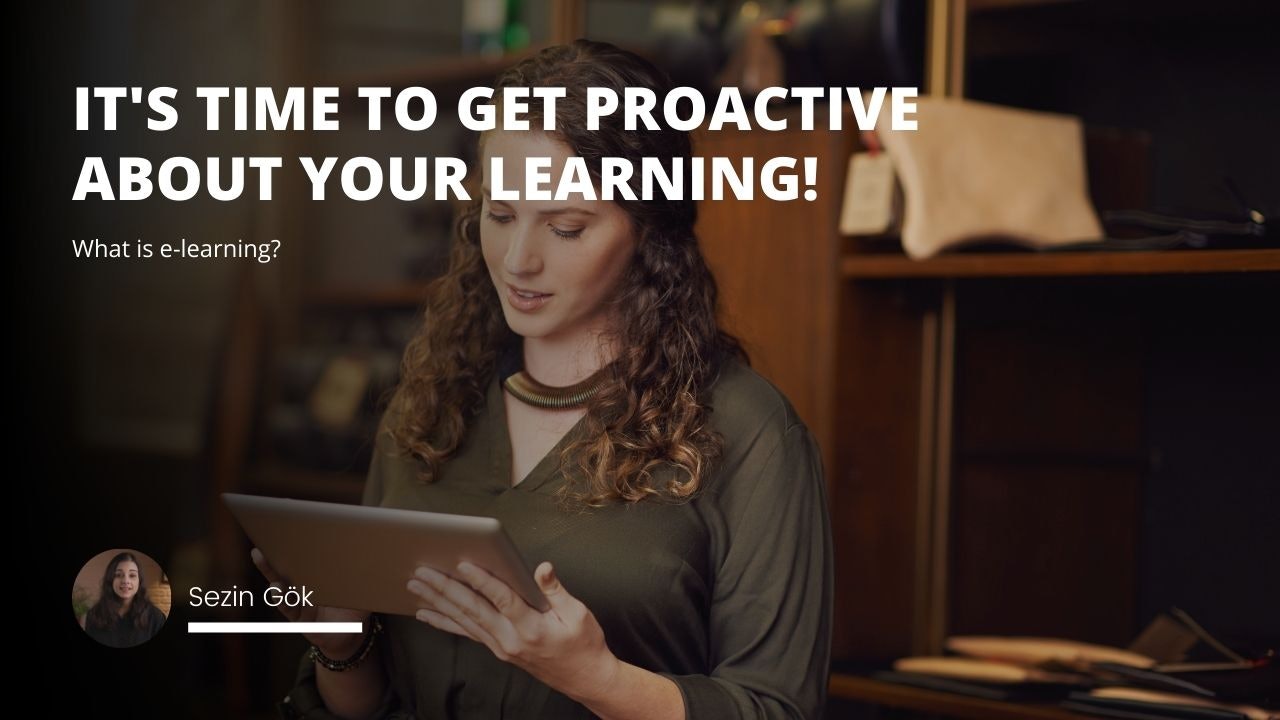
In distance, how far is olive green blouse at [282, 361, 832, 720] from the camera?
4.72 feet

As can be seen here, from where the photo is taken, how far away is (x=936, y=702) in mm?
2020

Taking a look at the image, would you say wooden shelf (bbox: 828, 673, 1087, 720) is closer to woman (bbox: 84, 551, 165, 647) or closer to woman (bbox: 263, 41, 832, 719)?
woman (bbox: 263, 41, 832, 719)

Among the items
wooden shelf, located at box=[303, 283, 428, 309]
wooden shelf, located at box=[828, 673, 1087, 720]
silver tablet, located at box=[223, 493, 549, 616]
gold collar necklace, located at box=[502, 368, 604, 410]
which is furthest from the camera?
wooden shelf, located at box=[303, 283, 428, 309]

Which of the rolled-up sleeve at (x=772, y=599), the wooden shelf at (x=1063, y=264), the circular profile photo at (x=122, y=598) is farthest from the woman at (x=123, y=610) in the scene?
the wooden shelf at (x=1063, y=264)

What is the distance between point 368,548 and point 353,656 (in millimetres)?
256

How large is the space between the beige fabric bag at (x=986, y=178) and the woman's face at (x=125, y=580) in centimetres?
114

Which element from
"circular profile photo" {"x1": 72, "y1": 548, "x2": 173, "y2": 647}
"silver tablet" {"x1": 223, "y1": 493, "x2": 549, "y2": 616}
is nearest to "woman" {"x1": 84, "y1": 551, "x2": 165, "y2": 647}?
"circular profile photo" {"x1": 72, "y1": 548, "x2": 173, "y2": 647}

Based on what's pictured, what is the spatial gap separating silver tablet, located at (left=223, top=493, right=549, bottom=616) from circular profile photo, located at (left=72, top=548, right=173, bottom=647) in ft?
1.20

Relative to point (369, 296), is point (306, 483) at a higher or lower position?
lower

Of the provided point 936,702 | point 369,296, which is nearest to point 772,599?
point 936,702

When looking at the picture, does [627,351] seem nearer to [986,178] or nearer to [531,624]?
[531,624]

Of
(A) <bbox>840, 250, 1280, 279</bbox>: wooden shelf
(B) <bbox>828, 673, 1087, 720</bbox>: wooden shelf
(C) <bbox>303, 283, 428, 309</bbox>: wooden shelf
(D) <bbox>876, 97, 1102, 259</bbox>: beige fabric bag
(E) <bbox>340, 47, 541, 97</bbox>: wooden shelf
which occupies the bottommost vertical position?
(B) <bbox>828, 673, 1087, 720</bbox>: wooden shelf

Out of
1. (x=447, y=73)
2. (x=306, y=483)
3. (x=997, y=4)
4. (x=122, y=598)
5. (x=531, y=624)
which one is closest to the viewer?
(x=531, y=624)

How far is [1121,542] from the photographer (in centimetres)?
233
